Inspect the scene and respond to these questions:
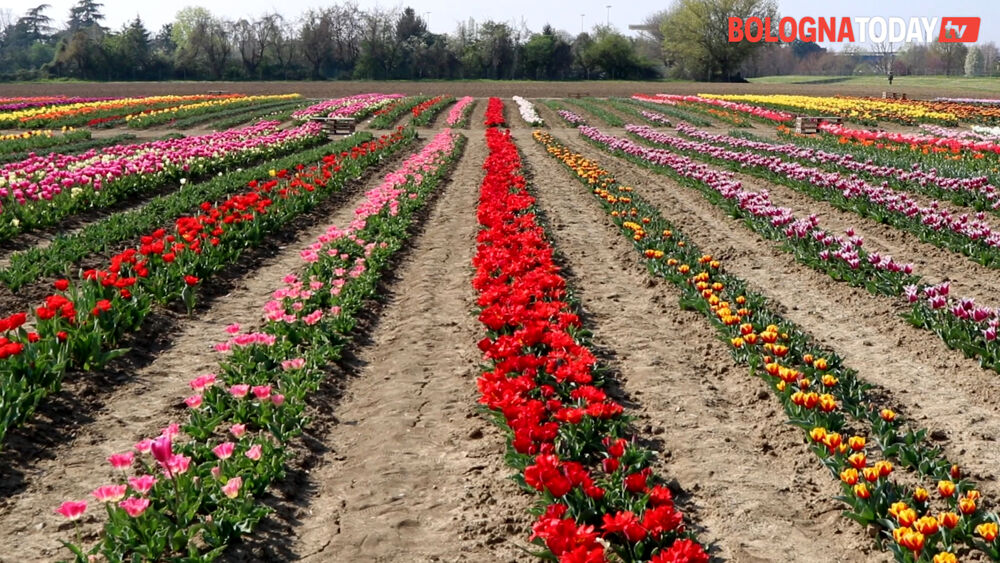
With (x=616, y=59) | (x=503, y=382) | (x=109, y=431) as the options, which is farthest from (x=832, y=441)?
(x=616, y=59)

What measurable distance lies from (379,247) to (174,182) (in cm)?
890

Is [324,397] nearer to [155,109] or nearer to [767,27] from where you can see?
[155,109]

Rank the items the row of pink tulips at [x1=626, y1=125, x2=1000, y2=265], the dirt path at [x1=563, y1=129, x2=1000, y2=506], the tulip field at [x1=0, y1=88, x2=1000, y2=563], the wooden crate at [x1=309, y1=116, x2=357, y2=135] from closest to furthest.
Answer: the tulip field at [x1=0, y1=88, x2=1000, y2=563]
the dirt path at [x1=563, y1=129, x2=1000, y2=506]
the row of pink tulips at [x1=626, y1=125, x2=1000, y2=265]
the wooden crate at [x1=309, y1=116, x2=357, y2=135]

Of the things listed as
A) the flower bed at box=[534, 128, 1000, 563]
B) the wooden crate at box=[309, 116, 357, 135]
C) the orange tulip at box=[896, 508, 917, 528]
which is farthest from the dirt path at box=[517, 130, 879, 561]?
the wooden crate at box=[309, 116, 357, 135]

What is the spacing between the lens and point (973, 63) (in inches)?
5438

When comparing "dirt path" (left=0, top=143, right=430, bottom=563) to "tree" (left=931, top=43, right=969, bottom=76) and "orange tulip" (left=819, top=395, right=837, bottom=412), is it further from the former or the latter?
"tree" (left=931, top=43, right=969, bottom=76)

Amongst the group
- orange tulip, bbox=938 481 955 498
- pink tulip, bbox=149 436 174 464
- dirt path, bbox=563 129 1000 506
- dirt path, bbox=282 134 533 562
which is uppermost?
pink tulip, bbox=149 436 174 464

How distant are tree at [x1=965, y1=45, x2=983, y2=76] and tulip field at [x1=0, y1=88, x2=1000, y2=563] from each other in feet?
480

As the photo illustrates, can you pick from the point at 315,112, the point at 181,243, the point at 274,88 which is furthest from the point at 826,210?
the point at 274,88

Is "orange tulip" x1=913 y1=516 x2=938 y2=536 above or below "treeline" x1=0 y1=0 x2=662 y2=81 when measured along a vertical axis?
below

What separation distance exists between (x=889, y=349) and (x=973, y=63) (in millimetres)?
155449

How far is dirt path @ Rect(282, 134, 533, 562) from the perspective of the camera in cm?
429

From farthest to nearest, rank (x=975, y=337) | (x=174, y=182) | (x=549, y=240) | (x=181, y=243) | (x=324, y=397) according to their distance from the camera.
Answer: (x=174, y=182), (x=549, y=240), (x=181, y=243), (x=975, y=337), (x=324, y=397)

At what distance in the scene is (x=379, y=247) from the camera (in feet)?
33.7
